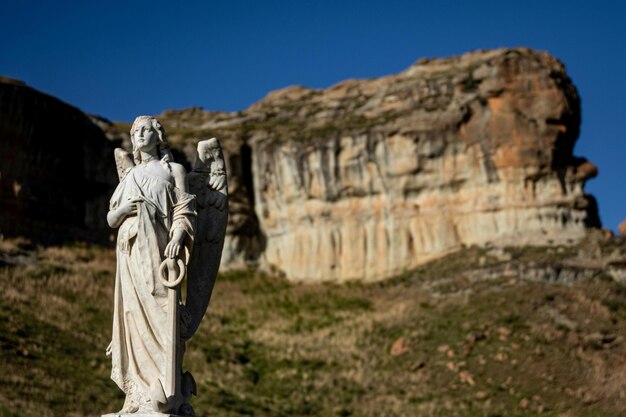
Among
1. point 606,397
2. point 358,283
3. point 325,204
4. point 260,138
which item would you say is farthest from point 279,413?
point 260,138

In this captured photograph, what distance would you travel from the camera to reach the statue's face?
10.3 meters

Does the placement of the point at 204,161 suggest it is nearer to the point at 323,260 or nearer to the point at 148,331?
the point at 148,331

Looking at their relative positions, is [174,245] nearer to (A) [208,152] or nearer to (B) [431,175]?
(A) [208,152]

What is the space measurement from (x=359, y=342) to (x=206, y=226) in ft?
122

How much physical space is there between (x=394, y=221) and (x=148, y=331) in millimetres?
48967

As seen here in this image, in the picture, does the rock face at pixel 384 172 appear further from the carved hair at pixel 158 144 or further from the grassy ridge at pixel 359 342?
the carved hair at pixel 158 144

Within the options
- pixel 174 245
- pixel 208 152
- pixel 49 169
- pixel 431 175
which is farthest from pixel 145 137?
pixel 49 169

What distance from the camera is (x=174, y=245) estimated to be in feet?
32.0

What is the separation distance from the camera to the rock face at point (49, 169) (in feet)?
188

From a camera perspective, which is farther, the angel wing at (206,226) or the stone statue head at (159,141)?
the stone statue head at (159,141)

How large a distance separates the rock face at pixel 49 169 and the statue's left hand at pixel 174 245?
47231mm

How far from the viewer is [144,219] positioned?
9.90 meters

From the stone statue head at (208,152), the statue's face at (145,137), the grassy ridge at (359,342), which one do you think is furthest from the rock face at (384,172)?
the statue's face at (145,137)

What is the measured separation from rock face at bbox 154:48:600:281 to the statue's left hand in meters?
46.0
